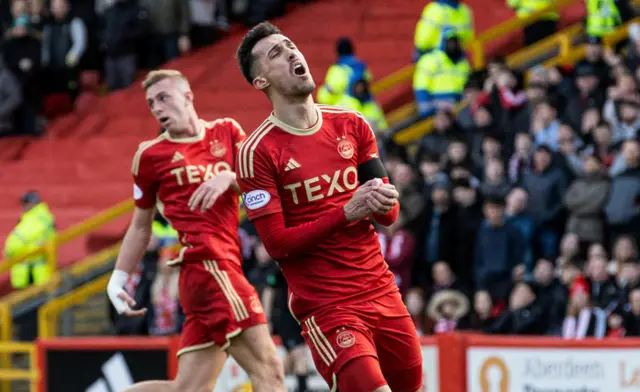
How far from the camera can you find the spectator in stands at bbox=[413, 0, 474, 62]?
1741 centimetres

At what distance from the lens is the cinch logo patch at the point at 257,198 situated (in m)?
7.74

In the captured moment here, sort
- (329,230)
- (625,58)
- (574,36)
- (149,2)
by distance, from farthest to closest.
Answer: (149,2)
(574,36)
(625,58)
(329,230)

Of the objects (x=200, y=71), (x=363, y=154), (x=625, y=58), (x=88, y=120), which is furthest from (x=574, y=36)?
(x=363, y=154)

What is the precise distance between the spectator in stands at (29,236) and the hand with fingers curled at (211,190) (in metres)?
8.67

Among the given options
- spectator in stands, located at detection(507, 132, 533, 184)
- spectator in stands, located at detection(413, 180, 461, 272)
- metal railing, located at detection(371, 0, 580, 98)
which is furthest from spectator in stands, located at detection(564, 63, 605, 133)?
metal railing, located at detection(371, 0, 580, 98)

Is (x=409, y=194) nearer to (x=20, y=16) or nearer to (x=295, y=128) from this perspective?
(x=295, y=128)

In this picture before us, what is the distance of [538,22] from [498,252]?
4980 millimetres

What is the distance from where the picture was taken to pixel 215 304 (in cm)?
962

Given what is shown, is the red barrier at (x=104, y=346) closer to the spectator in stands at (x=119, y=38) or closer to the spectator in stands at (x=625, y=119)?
the spectator in stands at (x=625, y=119)

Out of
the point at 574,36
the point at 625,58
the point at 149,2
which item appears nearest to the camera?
the point at 625,58

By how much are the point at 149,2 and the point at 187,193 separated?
11.8 metres

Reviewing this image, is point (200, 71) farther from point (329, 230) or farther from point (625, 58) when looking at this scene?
point (329, 230)

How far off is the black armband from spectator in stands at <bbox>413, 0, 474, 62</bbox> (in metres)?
9.61

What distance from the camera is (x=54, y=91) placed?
22109 millimetres
